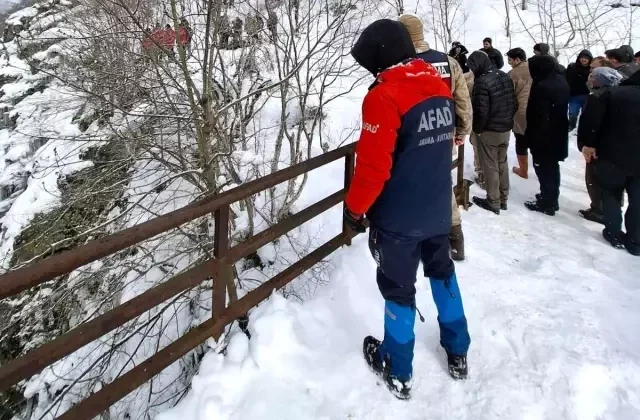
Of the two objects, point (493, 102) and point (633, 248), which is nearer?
point (633, 248)

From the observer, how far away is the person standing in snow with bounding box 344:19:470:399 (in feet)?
6.80

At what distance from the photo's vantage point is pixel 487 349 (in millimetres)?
2873

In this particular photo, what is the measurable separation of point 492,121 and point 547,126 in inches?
29.3

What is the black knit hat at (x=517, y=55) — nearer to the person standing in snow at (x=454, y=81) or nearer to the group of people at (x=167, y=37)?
the person standing in snow at (x=454, y=81)

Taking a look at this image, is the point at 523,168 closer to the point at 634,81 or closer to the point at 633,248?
the point at 634,81

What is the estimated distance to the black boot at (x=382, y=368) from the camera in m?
2.49

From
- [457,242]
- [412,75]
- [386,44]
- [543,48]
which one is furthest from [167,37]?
[543,48]

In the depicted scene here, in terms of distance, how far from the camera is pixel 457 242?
3.91 meters

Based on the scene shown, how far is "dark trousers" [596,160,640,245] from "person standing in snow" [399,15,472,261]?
6.87 feet

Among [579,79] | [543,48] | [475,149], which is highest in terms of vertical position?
[543,48]

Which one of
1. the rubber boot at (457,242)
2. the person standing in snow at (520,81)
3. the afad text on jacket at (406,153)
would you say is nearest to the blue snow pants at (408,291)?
the afad text on jacket at (406,153)

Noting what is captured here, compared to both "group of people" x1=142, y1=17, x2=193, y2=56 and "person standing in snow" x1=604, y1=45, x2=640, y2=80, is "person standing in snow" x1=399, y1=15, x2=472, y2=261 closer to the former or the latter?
"group of people" x1=142, y1=17, x2=193, y2=56

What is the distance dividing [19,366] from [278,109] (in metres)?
8.57

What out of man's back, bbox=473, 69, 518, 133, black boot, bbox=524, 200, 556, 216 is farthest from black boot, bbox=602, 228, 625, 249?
man's back, bbox=473, 69, 518, 133
